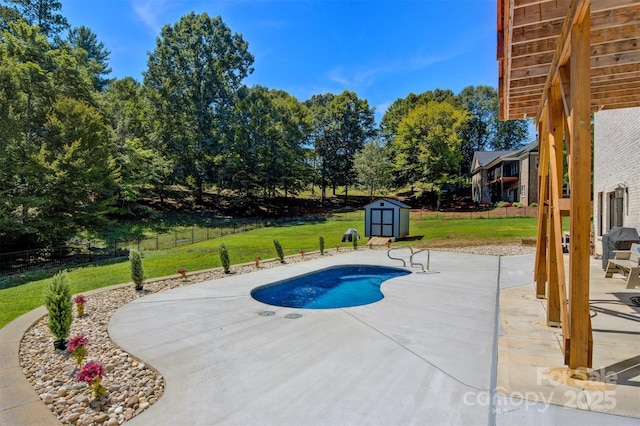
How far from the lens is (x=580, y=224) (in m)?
3.11

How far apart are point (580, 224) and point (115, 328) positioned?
6.29 metres

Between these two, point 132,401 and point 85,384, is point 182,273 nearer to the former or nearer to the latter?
point 85,384

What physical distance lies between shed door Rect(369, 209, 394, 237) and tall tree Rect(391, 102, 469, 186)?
675 inches

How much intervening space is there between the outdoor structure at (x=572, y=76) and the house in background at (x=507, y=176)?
26660mm

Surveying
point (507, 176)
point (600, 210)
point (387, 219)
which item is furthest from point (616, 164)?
point (507, 176)

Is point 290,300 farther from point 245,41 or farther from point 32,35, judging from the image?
point 245,41

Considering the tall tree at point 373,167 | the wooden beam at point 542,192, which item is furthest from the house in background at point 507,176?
the wooden beam at point 542,192

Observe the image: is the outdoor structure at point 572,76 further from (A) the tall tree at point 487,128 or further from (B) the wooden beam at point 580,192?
(A) the tall tree at point 487,128

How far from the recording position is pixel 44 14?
30.7 metres

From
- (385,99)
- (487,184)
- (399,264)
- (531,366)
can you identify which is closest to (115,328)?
(531,366)

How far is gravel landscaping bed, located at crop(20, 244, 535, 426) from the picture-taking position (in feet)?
10.0

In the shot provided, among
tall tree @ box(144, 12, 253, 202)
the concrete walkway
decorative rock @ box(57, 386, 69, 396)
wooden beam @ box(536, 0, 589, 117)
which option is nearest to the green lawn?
the concrete walkway

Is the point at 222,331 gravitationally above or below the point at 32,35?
below

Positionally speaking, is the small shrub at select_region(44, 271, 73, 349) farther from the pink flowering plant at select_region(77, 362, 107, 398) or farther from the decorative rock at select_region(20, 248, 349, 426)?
the pink flowering plant at select_region(77, 362, 107, 398)
